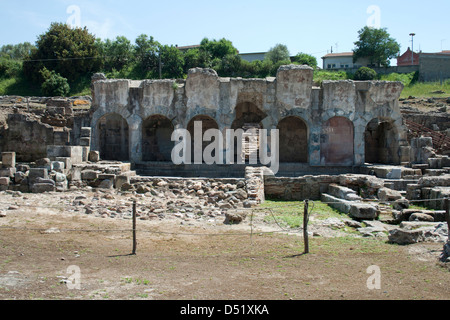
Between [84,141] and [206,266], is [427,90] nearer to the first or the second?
[84,141]

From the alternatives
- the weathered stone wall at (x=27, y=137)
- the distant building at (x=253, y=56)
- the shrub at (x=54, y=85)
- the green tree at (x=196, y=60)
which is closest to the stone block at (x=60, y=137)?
the weathered stone wall at (x=27, y=137)

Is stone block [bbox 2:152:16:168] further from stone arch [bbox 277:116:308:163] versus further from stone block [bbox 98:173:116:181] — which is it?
stone arch [bbox 277:116:308:163]

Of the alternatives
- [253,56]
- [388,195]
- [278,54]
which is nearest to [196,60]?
[278,54]

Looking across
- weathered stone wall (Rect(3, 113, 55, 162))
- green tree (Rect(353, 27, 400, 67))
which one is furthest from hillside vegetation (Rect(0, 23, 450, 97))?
weathered stone wall (Rect(3, 113, 55, 162))

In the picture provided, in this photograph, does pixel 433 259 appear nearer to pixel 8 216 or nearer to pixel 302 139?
pixel 8 216

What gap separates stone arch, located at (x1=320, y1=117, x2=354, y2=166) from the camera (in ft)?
69.2

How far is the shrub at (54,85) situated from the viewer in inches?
1430

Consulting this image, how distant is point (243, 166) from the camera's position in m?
18.9

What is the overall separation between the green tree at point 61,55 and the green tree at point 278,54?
18.4 m

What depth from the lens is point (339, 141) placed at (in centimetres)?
2122

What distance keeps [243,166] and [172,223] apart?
8.47 m

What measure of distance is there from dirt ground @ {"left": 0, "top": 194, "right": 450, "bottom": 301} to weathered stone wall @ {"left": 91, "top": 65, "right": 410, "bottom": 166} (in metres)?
10.7

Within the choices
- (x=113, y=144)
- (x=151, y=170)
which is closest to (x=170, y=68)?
(x=113, y=144)

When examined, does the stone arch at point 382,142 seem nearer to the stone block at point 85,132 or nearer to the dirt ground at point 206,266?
the dirt ground at point 206,266
